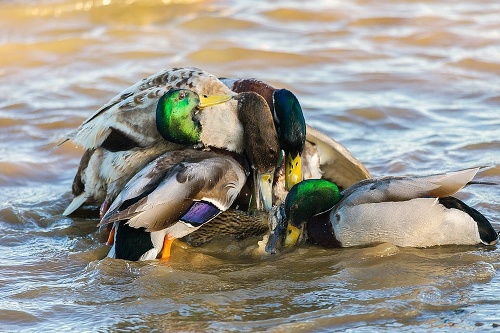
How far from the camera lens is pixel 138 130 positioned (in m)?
5.59

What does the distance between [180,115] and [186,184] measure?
1.65 feet

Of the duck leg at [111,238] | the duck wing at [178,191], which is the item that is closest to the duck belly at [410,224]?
the duck wing at [178,191]

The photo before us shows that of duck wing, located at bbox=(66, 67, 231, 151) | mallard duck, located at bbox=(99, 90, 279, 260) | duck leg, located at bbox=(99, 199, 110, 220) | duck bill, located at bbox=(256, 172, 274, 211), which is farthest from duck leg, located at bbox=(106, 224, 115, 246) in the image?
duck bill, located at bbox=(256, 172, 274, 211)

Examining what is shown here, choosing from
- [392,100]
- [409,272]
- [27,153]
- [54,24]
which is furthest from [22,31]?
[409,272]

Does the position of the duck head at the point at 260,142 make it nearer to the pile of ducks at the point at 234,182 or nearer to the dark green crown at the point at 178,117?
the pile of ducks at the point at 234,182

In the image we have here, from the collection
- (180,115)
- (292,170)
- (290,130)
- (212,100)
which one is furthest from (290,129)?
(180,115)

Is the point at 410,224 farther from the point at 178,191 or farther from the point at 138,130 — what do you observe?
the point at 138,130

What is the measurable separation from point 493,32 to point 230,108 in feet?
17.3

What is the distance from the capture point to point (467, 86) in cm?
835

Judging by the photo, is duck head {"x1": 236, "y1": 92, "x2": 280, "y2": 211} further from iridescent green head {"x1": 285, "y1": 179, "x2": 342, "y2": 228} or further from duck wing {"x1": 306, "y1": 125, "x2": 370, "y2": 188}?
duck wing {"x1": 306, "y1": 125, "x2": 370, "y2": 188}

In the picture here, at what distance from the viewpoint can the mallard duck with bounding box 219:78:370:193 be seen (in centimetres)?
547

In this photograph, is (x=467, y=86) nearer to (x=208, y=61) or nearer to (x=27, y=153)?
(x=208, y=61)

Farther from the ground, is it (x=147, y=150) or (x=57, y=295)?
(x=147, y=150)

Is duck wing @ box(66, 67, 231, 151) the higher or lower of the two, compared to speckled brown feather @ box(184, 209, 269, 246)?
higher
